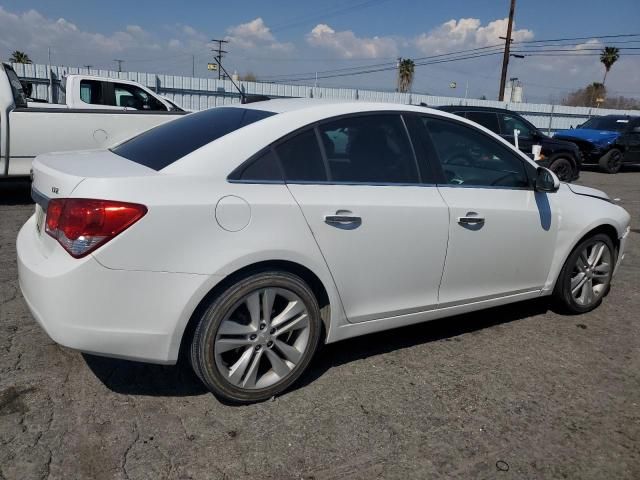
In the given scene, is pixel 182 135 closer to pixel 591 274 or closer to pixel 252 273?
pixel 252 273

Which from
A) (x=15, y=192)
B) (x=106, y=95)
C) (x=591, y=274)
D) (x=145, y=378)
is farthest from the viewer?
(x=106, y=95)

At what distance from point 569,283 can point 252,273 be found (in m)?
2.76

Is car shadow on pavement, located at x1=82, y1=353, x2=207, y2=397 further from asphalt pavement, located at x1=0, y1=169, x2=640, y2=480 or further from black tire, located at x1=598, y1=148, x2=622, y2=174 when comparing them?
black tire, located at x1=598, y1=148, x2=622, y2=174

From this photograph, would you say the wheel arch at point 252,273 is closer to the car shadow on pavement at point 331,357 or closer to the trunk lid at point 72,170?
the car shadow on pavement at point 331,357

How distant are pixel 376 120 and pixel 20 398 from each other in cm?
251

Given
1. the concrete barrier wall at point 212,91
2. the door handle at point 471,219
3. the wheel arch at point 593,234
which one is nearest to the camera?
the door handle at point 471,219

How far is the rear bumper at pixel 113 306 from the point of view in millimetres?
2516

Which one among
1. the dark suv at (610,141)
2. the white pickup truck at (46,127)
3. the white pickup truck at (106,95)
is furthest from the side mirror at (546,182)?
the dark suv at (610,141)

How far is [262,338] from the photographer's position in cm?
291

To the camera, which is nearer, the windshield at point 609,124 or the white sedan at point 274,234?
the white sedan at point 274,234

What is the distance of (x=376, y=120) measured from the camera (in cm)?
338

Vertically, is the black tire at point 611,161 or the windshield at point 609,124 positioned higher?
the windshield at point 609,124

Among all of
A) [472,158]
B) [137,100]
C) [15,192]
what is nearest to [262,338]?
[472,158]

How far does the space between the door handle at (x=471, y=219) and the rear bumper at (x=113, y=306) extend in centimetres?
168
